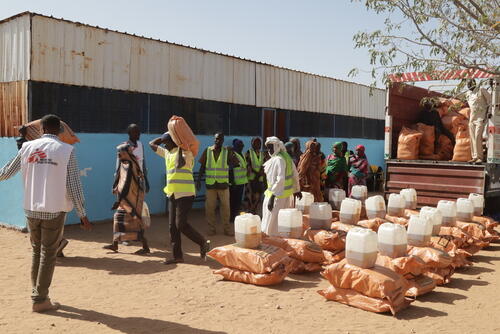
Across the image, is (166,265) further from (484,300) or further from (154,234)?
(484,300)

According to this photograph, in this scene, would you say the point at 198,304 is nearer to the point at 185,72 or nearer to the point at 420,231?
the point at 420,231

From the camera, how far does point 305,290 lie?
5336 mm

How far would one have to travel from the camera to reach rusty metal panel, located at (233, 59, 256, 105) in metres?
12.4

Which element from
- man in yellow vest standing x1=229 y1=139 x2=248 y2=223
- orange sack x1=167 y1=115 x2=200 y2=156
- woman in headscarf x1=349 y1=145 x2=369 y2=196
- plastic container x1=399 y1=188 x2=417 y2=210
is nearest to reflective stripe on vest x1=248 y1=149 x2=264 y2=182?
man in yellow vest standing x1=229 y1=139 x2=248 y2=223

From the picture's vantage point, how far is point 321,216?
667 cm

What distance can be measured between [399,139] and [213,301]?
6.83m

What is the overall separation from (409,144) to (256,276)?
20.0 feet

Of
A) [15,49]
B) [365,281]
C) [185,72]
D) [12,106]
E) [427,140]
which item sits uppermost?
[185,72]

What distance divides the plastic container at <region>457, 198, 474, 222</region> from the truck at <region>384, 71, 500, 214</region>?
5.14 ft

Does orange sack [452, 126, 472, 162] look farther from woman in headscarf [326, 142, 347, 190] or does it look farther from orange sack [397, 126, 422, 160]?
woman in headscarf [326, 142, 347, 190]

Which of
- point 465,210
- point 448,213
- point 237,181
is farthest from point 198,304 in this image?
point 465,210

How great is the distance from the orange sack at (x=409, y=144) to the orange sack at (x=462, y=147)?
757mm

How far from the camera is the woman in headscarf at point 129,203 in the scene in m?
6.90

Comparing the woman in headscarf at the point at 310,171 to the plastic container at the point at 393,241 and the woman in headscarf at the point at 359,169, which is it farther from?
the plastic container at the point at 393,241
